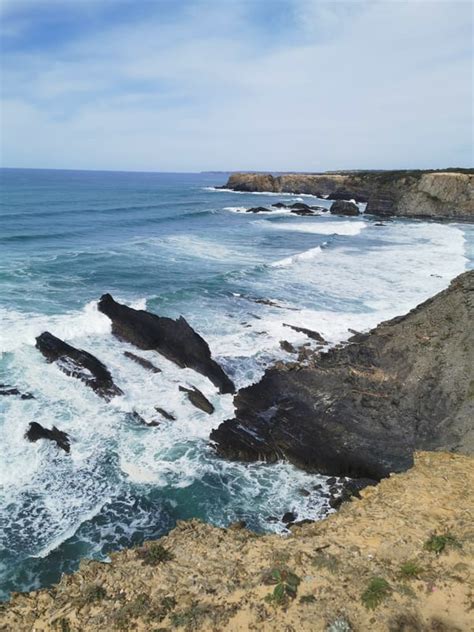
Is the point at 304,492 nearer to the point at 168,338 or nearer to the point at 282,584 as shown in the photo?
the point at 282,584

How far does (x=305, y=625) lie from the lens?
6.70 meters

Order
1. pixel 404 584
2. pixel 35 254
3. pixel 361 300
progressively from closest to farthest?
pixel 404 584
pixel 361 300
pixel 35 254

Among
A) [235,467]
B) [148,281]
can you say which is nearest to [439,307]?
[235,467]

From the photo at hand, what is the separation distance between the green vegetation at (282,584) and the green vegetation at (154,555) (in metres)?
1.93

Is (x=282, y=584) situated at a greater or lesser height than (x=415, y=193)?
lesser

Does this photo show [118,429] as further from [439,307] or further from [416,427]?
[439,307]

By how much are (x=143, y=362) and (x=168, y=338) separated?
1720mm

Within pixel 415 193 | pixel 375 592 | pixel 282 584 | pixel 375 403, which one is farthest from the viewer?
pixel 415 193

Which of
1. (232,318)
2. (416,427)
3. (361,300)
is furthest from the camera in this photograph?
(361,300)

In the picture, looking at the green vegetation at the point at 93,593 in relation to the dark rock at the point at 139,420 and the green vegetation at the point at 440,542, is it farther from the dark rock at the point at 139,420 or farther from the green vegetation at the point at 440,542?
the dark rock at the point at 139,420

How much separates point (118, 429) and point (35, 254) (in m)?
30.2

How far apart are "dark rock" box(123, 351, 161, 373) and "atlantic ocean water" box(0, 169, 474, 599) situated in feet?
1.44

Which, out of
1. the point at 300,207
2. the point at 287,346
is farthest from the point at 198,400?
the point at 300,207

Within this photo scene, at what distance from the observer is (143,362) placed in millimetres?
20703
